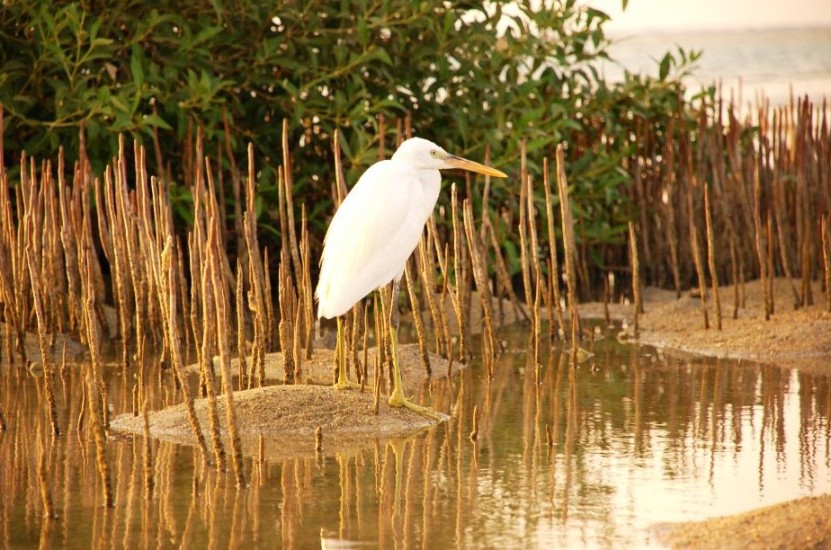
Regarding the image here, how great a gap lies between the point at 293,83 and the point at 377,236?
2896 millimetres

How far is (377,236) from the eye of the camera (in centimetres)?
559

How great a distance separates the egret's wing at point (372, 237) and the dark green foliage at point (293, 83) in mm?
1798

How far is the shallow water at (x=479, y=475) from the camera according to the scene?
398cm

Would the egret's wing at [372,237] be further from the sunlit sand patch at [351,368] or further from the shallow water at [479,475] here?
the sunlit sand patch at [351,368]

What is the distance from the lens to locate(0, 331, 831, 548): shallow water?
3.98 meters

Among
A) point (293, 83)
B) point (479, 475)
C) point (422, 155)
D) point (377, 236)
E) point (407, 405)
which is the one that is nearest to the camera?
point (479, 475)

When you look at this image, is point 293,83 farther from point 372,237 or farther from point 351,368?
point 372,237

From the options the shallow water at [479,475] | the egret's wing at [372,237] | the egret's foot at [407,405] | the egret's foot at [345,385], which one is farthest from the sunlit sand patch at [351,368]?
the egret's wing at [372,237]

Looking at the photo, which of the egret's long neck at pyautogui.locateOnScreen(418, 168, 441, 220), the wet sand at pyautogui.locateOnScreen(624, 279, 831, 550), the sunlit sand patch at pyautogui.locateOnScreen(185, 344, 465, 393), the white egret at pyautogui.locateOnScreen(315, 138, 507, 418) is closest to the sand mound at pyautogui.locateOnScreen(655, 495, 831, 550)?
the wet sand at pyautogui.locateOnScreen(624, 279, 831, 550)

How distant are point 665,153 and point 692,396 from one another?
357 cm

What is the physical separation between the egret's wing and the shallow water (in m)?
0.67

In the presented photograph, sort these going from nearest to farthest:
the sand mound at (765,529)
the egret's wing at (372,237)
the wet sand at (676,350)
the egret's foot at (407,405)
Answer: the sand mound at (765,529)
the wet sand at (676,350)
the egret's foot at (407,405)
the egret's wing at (372,237)

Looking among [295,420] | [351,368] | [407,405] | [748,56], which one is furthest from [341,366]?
[748,56]

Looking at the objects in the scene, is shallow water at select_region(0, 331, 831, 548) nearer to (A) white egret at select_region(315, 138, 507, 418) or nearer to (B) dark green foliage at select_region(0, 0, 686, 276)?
(A) white egret at select_region(315, 138, 507, 418)
